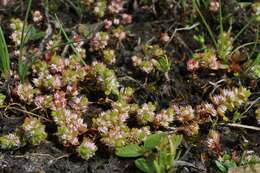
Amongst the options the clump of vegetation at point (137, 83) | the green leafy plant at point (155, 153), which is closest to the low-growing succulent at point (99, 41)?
the clump of vegetation at point (137, 83)

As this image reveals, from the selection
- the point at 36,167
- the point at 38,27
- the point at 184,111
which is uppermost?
the point at 38,27

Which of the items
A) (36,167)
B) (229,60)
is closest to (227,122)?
(229,60)

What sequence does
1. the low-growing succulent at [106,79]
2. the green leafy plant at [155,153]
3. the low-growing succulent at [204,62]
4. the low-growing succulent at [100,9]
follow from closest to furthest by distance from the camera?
the green leafy plant at [155,153] < the low-growing succulent at [106,79] < the low-growing succulent at [204,62] < the low-growing succulent at [100,9]

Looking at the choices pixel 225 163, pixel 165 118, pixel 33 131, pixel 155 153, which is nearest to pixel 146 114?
pixel 165 118

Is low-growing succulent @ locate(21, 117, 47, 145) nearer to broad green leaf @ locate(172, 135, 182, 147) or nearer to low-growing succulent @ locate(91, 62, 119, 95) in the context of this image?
low-growing succulent @ locate(91, 62, 119, 95)

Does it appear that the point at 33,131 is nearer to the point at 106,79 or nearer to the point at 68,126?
the point at 68,126

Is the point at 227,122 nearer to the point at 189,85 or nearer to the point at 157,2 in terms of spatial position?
the point at 189,85

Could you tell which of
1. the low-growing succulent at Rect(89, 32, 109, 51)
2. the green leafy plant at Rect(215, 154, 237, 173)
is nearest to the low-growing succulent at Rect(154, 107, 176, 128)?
the green leafy plant at Rect(215, 154, 237, 173)

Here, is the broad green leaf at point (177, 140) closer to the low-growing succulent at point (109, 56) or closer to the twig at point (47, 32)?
the low-growing succulent at point (109, 56)
